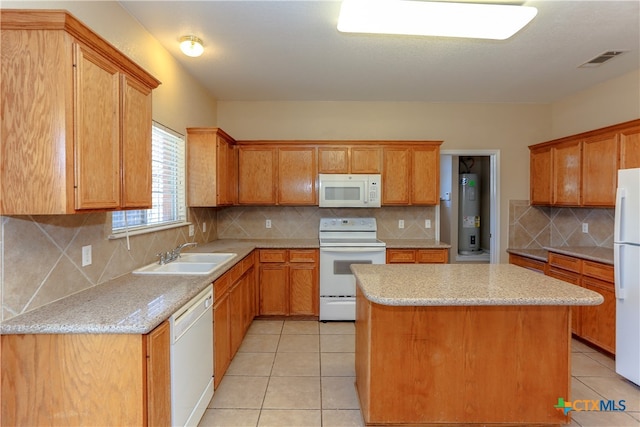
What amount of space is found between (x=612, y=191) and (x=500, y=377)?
242cm

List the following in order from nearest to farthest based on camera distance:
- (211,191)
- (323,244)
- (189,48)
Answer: (189,48) < (211,191) < (323,244)

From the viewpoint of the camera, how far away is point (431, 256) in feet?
12.2

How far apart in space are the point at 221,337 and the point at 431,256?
2519 millimetres

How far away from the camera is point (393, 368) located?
185cm

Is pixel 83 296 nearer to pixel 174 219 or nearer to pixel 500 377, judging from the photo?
pixel 174 219

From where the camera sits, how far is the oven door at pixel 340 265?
3633mm

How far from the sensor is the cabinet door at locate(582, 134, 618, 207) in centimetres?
298

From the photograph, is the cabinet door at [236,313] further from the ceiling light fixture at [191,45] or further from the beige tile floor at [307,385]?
the ceiling light fixture at [191,45]

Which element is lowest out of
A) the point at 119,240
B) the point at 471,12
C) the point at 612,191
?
the point at 119,240

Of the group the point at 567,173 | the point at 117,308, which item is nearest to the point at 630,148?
the point at 567,173

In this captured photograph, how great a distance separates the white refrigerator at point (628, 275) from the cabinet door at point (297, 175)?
2879 mm

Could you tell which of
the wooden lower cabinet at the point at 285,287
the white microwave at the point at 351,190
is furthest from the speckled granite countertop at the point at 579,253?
the wooden lower cabinet at the point at 285,287

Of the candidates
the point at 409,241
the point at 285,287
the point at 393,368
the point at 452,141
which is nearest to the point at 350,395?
the point at 393,368

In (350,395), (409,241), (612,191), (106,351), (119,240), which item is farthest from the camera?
(409,241)
